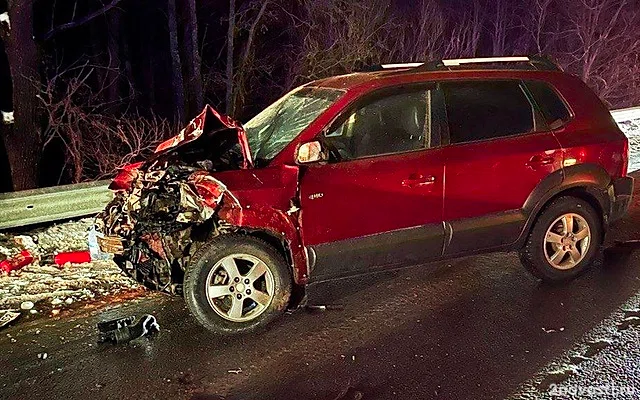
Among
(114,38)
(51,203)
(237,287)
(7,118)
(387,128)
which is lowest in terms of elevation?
(237,287)

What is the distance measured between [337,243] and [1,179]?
7.72 m

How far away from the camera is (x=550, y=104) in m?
5.20

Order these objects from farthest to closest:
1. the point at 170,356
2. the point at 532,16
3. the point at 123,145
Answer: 1. the point at 532,16
2. the point at 123,145
3. the point at 170,356

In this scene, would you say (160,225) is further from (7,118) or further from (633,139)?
(633,139)

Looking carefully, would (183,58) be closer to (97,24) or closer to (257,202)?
Result: (97,24)

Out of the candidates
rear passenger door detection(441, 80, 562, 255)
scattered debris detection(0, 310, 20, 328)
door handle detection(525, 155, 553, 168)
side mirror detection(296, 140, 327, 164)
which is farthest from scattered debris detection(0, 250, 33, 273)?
door handle detection(525, 155, 553, 168)

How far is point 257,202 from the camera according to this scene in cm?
429

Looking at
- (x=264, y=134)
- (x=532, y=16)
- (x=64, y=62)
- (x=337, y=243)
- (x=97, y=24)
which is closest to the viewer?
(x=337, y=243)

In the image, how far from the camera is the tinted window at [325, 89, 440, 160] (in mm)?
4629

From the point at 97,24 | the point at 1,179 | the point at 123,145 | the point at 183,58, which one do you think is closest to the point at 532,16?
the point at 183,58

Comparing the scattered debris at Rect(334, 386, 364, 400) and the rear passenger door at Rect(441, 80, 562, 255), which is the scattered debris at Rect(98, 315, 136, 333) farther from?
the rear passenger door at Rect(441, 80, 562, 255)

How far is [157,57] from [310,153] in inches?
509

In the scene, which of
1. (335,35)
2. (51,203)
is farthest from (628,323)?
(335,35)

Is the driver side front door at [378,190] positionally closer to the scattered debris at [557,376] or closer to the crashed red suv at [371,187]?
the crashed red suv at [371,187]
